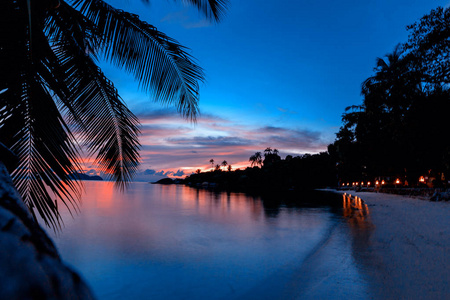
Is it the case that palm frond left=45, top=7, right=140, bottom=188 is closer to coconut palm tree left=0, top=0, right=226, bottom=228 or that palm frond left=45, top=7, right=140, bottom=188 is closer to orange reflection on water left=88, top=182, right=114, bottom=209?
coconut palm tree left=0, top=0, right=226, bottom=228

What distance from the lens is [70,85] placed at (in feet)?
13.5

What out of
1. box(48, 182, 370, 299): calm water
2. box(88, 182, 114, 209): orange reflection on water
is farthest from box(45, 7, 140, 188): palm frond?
box(88, 182, 114, 209): orange reflection on water

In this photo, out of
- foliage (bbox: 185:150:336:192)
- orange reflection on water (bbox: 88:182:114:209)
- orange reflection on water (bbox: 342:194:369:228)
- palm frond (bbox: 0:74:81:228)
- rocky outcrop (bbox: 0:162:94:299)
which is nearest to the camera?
rocky outcrop (bbox: 0:162:94:299)

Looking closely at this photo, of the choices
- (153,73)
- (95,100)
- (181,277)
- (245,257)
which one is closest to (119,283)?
(181,277)

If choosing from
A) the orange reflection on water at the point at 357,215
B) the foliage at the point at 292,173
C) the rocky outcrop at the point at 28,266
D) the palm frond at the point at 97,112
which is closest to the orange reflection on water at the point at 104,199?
the orange reflection on water at the point at 357,215

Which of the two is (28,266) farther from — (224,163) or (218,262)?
(224,163)

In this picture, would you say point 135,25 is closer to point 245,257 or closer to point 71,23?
point 71,23

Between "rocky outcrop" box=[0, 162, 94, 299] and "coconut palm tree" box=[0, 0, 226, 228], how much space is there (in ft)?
8.04

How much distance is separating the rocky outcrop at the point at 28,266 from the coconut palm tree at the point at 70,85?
245cm

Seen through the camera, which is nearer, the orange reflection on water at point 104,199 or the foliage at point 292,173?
the orange reflection on water at point 104,199

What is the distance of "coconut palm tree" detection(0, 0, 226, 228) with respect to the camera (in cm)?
300

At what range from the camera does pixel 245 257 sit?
899 centimetres

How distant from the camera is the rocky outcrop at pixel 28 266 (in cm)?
40

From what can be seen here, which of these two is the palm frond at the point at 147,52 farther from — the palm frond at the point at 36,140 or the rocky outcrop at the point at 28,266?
the rocky outcrop at the point at 28,266
